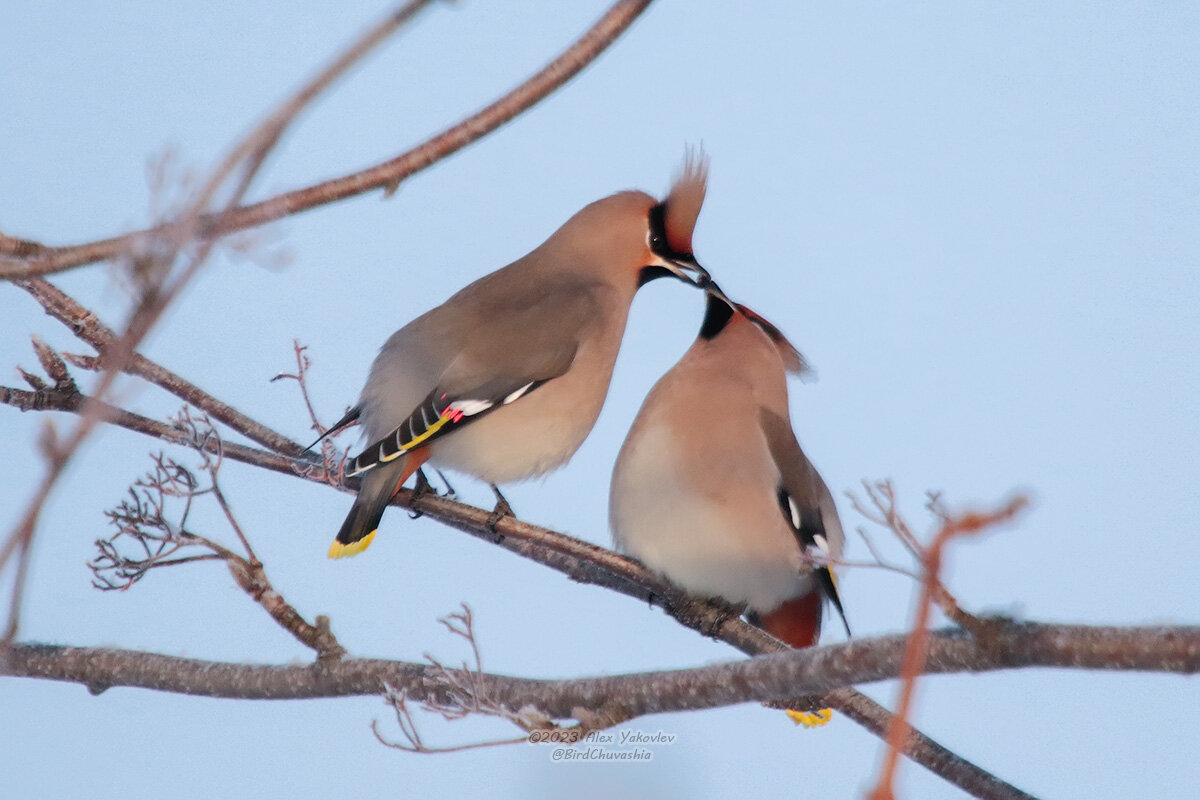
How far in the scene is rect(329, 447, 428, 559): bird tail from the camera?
2963mm

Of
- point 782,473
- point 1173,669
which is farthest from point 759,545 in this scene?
point 1173,669

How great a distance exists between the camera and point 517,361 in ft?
11.1

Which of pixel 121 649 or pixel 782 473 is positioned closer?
pixel 121 649

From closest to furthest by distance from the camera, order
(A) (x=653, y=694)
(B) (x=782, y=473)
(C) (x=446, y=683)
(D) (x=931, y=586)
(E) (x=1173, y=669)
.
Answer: (D) (x=931, y=586) < (E) (x=1173, y=669) < (A) (x=653, y=694) < (C) (x=446, y=683) < (B) (x=782, y=473)

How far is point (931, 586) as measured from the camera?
2.76 feet

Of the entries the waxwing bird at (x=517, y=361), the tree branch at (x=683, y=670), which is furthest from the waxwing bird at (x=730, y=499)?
the tree branch at (x=683, y=670)

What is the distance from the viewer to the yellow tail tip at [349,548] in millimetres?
2939

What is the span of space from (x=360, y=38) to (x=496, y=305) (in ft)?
8.56

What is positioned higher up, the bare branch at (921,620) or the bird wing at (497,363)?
the bird wing at (497,363)

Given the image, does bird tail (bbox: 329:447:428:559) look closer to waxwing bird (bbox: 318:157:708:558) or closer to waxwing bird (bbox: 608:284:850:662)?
waxwing bird (bbox: 318:157:708:558)

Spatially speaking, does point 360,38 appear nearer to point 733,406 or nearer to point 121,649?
point 121,649

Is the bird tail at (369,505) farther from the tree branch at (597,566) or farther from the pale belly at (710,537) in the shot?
the pale belly at (710,537)

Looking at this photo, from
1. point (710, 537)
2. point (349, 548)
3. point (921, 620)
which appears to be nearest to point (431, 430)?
point (349, 548)

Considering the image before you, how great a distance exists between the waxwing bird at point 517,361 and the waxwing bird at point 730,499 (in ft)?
0.66
